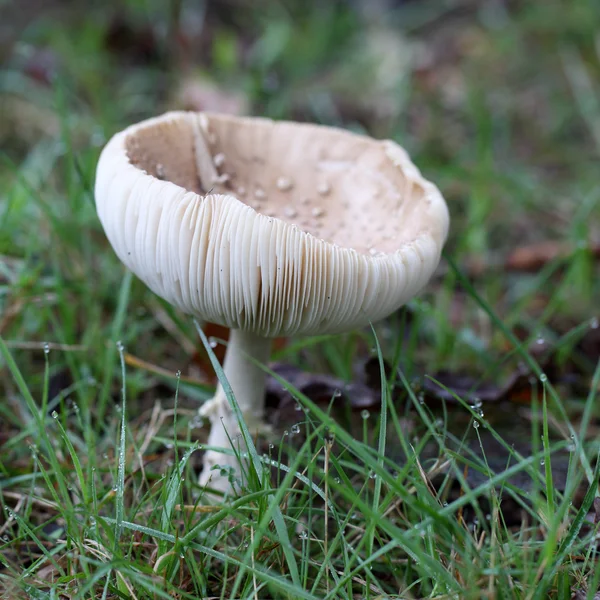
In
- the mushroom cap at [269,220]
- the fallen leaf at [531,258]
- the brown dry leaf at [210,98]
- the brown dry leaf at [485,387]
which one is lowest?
the fallen leaf at [531,258]

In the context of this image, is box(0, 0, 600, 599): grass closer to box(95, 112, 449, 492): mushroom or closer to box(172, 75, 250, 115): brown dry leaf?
box(172, 75, 250, 115): brown dry leaf

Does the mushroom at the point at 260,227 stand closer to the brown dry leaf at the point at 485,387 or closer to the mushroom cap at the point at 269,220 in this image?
the mushroom cap at the point at 269,220

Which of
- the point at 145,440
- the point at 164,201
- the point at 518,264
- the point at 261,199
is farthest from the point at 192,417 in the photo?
the point at 518,264

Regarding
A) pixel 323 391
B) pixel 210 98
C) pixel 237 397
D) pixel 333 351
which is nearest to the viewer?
pixel 237 397

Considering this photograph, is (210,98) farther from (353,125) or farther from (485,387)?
(485,387)

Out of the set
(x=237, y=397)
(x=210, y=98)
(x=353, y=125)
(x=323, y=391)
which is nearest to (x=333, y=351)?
(x=323, y=391)

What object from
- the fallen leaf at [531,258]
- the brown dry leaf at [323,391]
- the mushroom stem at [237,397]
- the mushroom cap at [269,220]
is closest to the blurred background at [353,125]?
the fallen leaf at [531,258]
